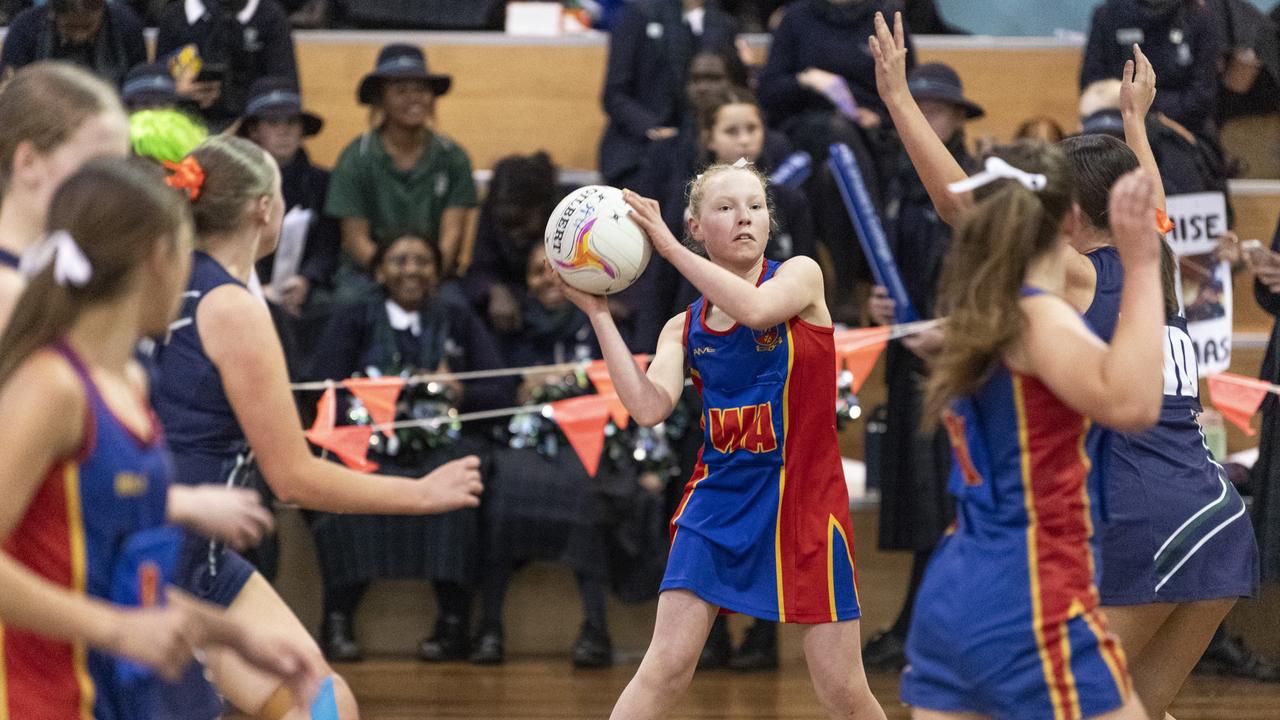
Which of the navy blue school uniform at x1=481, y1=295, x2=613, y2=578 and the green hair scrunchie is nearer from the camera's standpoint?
the green hair scrunchie

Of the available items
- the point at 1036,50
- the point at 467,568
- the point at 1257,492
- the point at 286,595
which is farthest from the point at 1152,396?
the point at 1036,50

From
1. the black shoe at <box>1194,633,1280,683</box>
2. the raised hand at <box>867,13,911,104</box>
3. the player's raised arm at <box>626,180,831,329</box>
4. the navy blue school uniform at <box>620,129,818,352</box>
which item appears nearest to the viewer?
the player's raised arm at <box>626,180,831,329</box>

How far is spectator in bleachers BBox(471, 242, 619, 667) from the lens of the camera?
7.05 metres

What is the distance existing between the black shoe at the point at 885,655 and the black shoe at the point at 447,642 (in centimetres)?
169

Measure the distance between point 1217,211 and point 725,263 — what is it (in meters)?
3.59

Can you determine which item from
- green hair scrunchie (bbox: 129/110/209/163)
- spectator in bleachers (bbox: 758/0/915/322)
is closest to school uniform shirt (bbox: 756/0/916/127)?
spectator in bleachers (bbox: 758/0/915/322)

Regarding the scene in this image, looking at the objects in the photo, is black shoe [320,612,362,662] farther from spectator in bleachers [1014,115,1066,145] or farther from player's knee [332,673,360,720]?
spectator in bleachers [1014,115,1066,145]

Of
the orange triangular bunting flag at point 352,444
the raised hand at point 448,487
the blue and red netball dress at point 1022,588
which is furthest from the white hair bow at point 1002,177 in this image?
the orange triangular bunting flag at point 352,444

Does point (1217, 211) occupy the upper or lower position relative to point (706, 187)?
lower

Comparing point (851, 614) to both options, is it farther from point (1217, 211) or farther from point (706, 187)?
point (1217, 211)

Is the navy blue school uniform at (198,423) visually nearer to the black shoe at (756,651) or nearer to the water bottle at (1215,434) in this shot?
the black shoe at (756,651)

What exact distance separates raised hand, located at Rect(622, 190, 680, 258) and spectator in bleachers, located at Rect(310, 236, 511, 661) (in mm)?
3163

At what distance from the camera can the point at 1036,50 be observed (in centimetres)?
966

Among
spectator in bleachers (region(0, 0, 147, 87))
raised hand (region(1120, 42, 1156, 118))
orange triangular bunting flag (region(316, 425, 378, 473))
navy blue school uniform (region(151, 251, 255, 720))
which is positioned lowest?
A: orange triangular bunting flag (region(316, 425, 378, 473))
